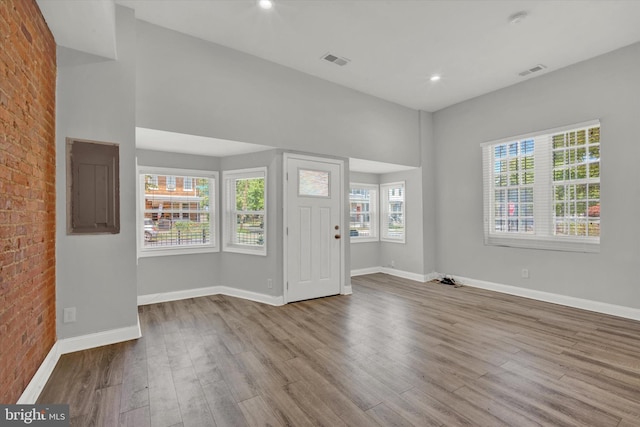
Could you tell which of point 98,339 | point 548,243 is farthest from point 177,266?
point 548,243

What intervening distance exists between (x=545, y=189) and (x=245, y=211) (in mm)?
4533

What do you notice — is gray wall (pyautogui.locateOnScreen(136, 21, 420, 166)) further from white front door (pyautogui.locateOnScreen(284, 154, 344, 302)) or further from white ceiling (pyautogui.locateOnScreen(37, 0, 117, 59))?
white ceiling (pyautogui.locateOnScreen(37, 0, 117, 59))

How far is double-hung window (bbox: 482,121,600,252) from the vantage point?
4062 mm

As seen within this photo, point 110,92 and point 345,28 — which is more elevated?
point 345,28

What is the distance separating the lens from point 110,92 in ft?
9.71

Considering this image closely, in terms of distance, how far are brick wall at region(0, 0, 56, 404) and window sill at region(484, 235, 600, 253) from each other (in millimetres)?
5739

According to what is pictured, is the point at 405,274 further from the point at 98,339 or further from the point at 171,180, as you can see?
the point at 98,339

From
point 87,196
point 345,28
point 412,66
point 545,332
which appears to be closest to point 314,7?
point 345,28

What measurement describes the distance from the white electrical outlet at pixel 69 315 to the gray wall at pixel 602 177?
554cm

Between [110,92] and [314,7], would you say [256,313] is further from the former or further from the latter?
[314,7]

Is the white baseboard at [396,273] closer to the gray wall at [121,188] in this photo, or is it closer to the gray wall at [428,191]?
the gray wall at [428,191]

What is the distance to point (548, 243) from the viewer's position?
4426mm

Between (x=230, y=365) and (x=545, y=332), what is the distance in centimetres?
328

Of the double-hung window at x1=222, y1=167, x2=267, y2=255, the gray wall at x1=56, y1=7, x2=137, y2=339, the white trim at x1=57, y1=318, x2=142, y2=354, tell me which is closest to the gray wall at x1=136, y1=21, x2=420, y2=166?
the gray wall at x1=56, y1=7, x2=137, y2=339
